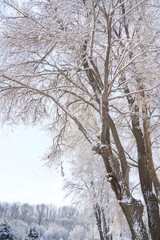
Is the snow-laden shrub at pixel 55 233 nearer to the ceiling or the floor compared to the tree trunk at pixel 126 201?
nearer to the floor

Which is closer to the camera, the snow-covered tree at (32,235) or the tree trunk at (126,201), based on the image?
the tree trunk at (126,201)

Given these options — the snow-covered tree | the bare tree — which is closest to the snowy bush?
the snow-covered tree

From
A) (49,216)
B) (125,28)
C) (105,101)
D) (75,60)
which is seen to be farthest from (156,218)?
(49,216)

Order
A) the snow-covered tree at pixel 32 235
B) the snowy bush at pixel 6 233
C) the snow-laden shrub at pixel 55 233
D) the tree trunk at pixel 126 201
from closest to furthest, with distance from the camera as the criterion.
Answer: the tree trunk at pixel 126 201, the snowy bush at pixel 6 233, the snow-covered tree at pixel 32 235, the snow-laden shrub at pixel 55 233

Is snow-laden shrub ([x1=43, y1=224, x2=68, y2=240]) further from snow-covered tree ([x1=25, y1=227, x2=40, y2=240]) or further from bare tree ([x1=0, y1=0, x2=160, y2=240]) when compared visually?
bare tree ([x1=0, y1=0, x2=160, y2=240])

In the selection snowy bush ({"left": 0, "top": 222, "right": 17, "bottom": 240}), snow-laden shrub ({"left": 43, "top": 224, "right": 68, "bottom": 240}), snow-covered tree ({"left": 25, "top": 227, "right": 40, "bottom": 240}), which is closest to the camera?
snowy bush ({"left": 0, "top": 222, "right": 17, "bottom": 240})

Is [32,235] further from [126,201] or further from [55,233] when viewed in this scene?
[55,233]

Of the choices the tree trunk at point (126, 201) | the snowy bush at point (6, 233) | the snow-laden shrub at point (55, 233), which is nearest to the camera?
the tree trunk at point (126, 201)

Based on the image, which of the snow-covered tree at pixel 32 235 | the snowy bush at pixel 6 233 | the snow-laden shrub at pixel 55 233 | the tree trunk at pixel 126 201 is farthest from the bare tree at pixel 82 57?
the snow-laden shrub at pixel 55 233

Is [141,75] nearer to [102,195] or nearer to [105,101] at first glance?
[105,101]

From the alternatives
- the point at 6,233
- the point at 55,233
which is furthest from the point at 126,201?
the point at 55,233

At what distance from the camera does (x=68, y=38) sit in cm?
317

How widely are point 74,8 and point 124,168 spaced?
10.4 ft

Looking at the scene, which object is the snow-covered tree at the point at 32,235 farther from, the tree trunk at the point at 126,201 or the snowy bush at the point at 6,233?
the tree trunk at the point at 126,201
